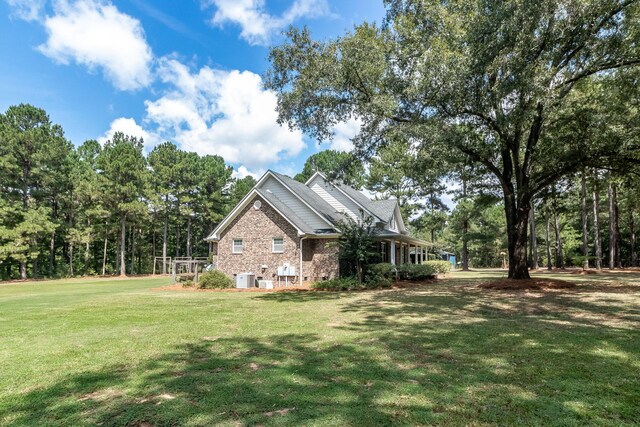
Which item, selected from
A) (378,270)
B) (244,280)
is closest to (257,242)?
(244,280)

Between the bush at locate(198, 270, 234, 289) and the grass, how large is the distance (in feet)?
28.4

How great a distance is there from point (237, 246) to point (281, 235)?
2.89 meters

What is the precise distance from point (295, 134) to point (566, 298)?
11.8m

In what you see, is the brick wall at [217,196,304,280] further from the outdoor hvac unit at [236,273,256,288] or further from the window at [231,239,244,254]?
the outdoor hvac unit at [236,273,256,288]

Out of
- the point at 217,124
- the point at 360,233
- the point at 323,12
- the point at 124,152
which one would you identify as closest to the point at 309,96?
the point at 323,12

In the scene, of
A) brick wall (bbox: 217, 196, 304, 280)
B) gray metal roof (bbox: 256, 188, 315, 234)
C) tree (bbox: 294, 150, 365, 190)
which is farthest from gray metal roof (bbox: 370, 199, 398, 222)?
tree (bbox: 294, 150, 365, 190)

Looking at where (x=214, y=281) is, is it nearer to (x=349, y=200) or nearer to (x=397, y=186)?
(x=349, y=200)

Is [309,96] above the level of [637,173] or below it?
above

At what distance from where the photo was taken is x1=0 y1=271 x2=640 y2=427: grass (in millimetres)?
3385

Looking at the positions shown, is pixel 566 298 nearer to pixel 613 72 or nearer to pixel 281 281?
pixel 613 72

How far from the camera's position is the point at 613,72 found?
48.3 ft

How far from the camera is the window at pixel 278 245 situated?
19.1m

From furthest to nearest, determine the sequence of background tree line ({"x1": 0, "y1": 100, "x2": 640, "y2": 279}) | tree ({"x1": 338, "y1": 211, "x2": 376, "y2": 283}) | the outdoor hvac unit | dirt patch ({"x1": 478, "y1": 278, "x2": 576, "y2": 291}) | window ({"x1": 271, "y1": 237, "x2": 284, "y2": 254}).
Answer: background tree line ({"x1": 0, "y1": 100, "x2": 640, "y2": 279}) → window ({"x1": 271, "y1": 237, "x2": 284, "y2": 254}) → the outdoor hvac unit → tree ({"x1": 338, "y1": 211, "x2": 376, "y2": 283}) → dirt patch ({"x1": 478, "y1": 278, "x2": 576, "y2": 291})

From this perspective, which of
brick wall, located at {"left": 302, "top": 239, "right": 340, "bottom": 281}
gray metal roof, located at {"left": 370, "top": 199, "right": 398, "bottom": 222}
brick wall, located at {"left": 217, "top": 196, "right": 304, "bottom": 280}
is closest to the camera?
brick wall, located at {"left": 302, "top": 239, "right": 340, "bottom": 281}
